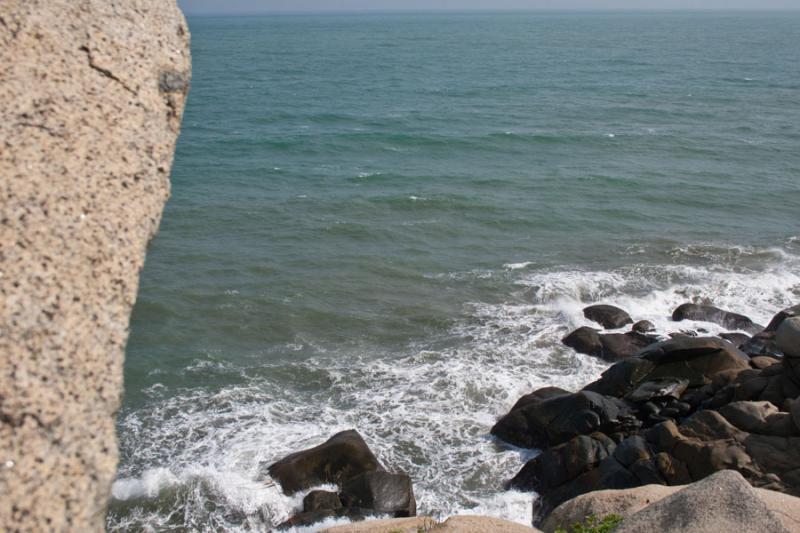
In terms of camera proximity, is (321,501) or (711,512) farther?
(321,501)

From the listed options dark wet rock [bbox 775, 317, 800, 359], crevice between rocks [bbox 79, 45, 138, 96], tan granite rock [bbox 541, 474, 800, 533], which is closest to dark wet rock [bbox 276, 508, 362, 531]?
tan granite rock [bbox 541, 474, 800, 533]

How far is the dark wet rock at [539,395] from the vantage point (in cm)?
1495

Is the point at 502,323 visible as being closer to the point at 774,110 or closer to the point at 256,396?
the point at 256,396

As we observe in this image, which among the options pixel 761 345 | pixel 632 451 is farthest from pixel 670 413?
pixel 761 345

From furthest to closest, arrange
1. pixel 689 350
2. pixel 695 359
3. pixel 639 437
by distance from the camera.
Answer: pixel 695 359 → pixel 689 350 → pixel 639 437

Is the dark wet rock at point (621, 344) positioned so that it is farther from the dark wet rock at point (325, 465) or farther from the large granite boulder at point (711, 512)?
the large granite boulder at point (711, 512)

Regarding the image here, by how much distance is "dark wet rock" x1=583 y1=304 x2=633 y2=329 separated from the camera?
1941 cm

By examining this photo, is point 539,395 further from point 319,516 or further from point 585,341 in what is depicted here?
point 319,516

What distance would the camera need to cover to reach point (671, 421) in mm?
12836

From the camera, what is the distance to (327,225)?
2750 cm

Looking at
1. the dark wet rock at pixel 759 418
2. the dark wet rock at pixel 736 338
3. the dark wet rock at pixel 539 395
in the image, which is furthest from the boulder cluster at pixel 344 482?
the dark wet rock at pixel 736 338

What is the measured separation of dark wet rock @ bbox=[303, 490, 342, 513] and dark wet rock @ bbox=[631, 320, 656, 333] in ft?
32.1

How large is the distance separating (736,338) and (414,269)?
938 centimetres

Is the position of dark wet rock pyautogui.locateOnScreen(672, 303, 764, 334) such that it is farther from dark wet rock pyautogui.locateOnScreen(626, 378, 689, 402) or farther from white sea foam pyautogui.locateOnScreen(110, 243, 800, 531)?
dark wet rock pyautogui.locateOnScreen(626, 378, 689, 402)
